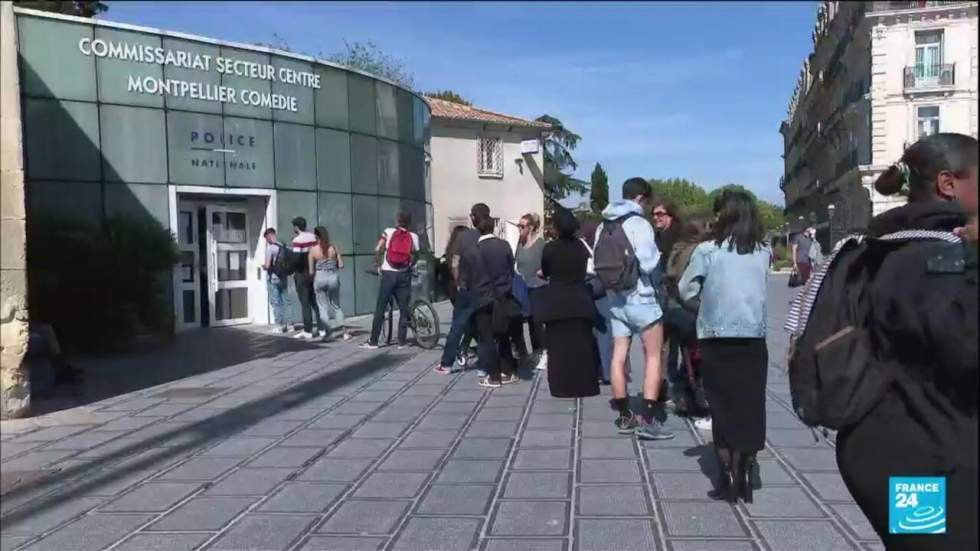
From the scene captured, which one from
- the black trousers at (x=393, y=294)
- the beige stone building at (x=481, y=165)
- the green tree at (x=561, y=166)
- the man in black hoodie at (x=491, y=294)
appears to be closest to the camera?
the man in black hoodie at (x=491, y=294)

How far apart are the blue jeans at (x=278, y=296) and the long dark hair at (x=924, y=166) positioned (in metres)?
11.7

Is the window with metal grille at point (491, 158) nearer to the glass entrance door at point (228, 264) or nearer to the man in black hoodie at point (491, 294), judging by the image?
the glass entrance door at point (228, 264)

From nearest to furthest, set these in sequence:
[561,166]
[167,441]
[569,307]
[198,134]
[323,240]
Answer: [167,441], [569,307], [323,240], [198,134], [561,166]

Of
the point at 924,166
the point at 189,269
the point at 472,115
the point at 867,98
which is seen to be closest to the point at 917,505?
the point at 924,166

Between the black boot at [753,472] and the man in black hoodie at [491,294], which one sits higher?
the man in black hoodie at [491,294]

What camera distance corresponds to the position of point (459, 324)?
31.3 feet

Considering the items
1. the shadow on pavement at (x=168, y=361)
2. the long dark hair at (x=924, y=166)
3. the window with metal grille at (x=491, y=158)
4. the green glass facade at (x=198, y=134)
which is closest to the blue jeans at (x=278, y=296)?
the shadow on pavement at (x=168, y=361)

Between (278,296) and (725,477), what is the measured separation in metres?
9.84

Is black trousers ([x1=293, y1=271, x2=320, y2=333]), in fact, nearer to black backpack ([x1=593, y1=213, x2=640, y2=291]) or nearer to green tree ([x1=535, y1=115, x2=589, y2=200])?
black backpack ([x1=593, y1=213, x2=640, y2=291])

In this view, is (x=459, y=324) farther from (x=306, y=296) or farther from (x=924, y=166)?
(x=924, y=166)

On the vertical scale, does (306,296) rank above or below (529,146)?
→ below

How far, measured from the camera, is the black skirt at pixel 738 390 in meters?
4.72

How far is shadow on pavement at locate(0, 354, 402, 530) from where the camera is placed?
14.8ft

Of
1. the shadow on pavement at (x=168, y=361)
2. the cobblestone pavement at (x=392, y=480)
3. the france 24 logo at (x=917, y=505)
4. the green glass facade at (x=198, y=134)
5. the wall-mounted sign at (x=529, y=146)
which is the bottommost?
the cobblestone pavement at (x=392, y=480)
